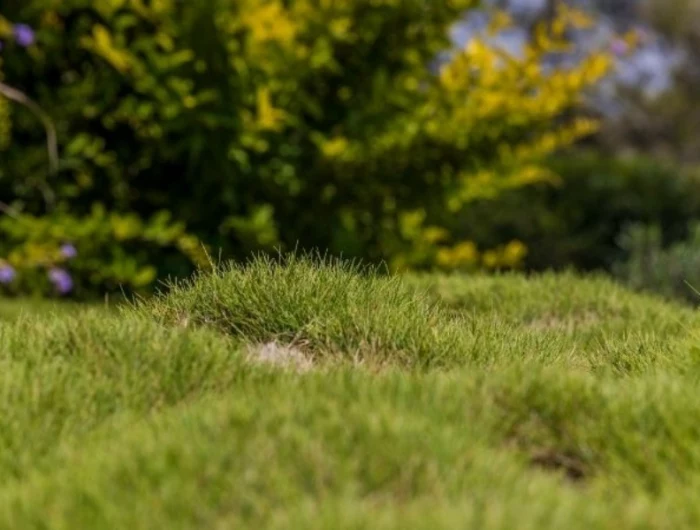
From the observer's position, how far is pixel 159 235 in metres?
8.40

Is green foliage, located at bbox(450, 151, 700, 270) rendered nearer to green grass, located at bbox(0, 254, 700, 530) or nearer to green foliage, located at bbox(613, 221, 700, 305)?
green foliage, located at bbox(613, 221, 700, 305)

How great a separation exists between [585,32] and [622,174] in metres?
25.9

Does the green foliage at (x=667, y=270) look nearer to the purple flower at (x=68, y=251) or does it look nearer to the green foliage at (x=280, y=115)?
the green foliage at (x=280, y=115)

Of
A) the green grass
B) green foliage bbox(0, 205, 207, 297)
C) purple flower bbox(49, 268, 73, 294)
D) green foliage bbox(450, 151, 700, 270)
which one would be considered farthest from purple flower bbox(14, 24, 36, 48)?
green foliage bbox(450, 151, 700, 270)

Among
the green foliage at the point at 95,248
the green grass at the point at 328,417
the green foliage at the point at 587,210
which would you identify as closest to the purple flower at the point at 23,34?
the green foliage at the point at 95,248

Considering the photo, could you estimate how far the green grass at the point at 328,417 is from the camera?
2887 mm

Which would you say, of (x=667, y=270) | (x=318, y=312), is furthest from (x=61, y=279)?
(x=667, y=270)

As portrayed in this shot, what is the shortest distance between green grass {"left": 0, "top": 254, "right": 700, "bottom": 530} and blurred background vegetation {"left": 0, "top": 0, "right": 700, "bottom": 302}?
3.65 meters

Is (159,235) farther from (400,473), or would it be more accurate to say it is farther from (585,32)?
(585,32)

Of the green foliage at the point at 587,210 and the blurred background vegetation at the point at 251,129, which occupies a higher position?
the blurred background vegetation at the point at 251,129

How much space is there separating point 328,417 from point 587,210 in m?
12.5

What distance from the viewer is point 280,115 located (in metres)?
8.34

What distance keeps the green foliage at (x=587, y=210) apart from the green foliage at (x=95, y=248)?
5899 mm

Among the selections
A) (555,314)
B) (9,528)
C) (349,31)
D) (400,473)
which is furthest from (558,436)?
(349,31)
